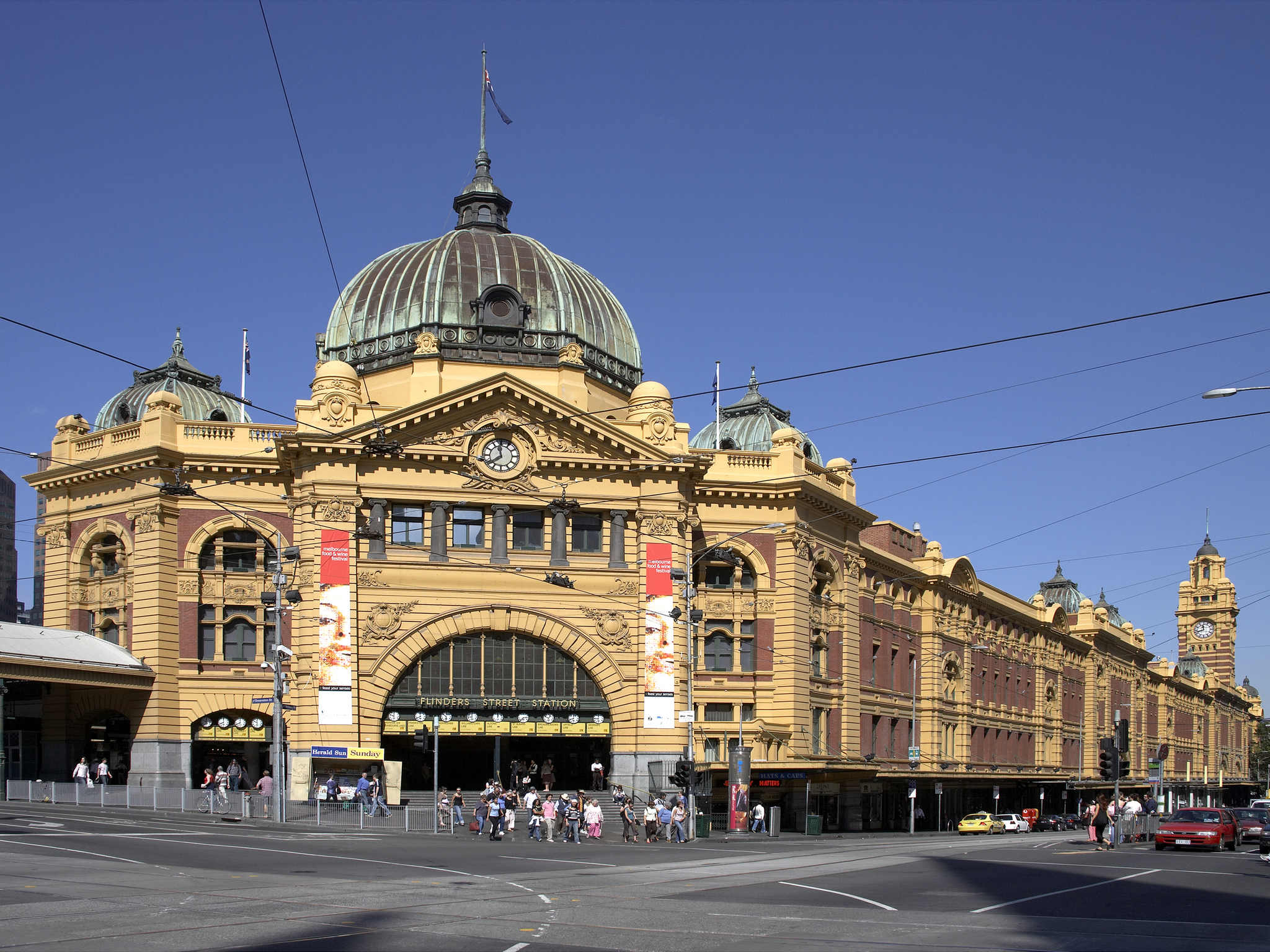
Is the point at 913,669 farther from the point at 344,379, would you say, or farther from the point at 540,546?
the point at 344,379

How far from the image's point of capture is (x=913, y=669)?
268 ft

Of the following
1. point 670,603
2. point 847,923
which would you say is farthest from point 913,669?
point 847,923

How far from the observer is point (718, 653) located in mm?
66250

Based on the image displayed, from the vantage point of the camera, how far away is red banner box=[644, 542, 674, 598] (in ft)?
199

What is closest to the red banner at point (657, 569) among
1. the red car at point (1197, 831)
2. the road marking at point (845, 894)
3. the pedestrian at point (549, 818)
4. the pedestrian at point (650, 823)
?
the pedestrian at point (650, 823)

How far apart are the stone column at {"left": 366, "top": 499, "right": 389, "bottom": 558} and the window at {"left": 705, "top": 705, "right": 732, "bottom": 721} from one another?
16.5 meters

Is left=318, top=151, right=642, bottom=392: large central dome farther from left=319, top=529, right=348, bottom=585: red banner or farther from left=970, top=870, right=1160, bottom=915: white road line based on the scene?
left=970, top=870, right=1160, bottom=915: white road line

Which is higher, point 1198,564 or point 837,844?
point 1198,564

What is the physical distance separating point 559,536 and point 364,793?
47.5 feet

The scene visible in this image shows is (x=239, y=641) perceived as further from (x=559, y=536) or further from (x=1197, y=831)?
(x=1197, y=831)

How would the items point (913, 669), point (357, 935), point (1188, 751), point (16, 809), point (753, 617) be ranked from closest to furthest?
1. point (357, 935)
2. point (16, 809)
3. point (753, 617)
4. point (913, 669)
5. point (1188, 751)

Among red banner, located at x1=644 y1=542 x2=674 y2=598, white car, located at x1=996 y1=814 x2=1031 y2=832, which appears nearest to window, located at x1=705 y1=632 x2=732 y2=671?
red banner, located at x1=644 y1=542 x2=674 y2=598

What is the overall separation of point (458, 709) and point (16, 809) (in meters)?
16.8

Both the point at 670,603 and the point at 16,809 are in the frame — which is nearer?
the point at 16,809
